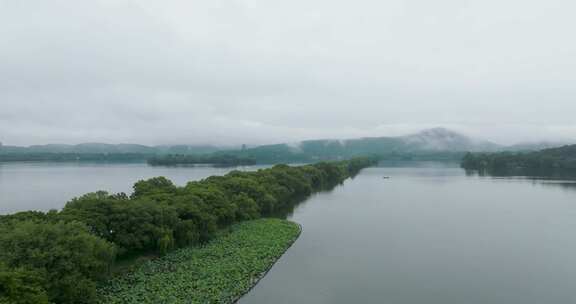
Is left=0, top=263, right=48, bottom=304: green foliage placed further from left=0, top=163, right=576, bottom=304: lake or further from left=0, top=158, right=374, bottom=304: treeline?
left=0, top=163, right=576, bottom=304: lake

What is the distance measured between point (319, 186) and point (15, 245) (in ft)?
186

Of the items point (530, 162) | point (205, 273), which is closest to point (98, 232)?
point (205, 273)

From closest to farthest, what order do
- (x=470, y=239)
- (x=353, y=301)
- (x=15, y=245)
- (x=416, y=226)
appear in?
1. (x=15, y=245)
2. (x=353, y=301)
3. (x=470, y=239)
4. (x=416, y=226)

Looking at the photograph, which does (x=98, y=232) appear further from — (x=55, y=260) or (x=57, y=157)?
(x=57, y=157)

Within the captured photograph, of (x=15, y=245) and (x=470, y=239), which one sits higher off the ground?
(x=15, y=245)

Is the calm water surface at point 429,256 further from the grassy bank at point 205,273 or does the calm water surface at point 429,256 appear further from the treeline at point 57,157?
the treeline at point 57,157

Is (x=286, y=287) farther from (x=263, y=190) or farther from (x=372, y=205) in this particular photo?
(x=372, y=205)

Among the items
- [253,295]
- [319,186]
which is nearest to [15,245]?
[253,295]

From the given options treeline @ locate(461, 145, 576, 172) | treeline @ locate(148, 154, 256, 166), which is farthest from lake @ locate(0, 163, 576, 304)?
treeline @ locate(148, 154, 256, 166)

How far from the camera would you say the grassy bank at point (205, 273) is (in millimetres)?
17438

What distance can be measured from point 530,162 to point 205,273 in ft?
410

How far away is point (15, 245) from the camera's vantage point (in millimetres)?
14477

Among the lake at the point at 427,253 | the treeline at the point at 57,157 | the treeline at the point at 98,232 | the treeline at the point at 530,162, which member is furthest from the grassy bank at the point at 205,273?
the treeline at the point at 57,157

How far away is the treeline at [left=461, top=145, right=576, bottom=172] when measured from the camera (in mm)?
105875
